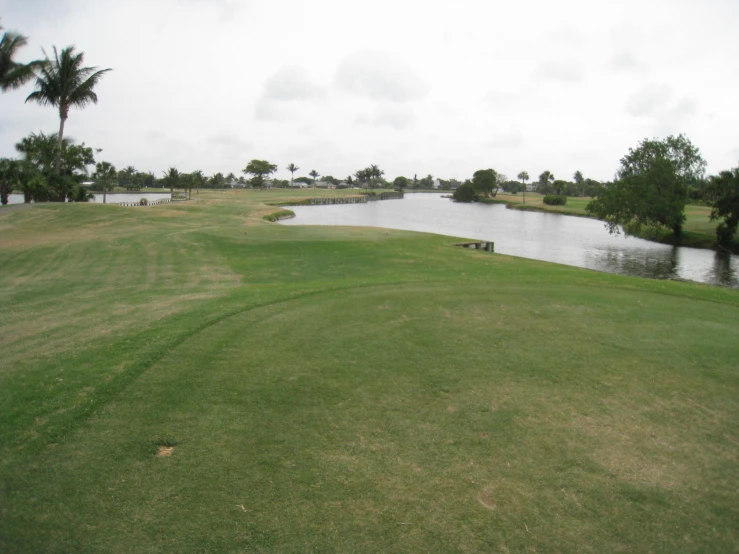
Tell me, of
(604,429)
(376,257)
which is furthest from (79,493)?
(376,257)

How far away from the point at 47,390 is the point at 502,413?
6996 mm

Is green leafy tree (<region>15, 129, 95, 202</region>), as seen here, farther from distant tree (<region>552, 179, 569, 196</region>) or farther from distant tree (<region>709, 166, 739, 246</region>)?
distant tree (<region>552, 179, 569, 196</region>)

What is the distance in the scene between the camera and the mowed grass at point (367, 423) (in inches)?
187

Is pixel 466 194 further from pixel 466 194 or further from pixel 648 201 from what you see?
pixel 648 201

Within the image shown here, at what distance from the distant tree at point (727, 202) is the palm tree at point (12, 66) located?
70.8 metres

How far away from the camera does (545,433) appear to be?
6.54 m

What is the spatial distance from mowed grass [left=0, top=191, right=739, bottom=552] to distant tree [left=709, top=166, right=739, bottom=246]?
145ft

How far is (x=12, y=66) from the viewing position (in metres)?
45.7

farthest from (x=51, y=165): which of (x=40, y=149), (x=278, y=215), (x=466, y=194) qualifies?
(x=466, y=194)

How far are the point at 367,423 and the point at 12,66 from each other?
56.4 meters

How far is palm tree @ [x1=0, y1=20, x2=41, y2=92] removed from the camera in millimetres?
44000

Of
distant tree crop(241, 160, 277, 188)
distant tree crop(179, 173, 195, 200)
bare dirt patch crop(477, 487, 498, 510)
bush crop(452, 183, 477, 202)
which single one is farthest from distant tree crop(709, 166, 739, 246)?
distant tree crop(241, 160, 277, 188)

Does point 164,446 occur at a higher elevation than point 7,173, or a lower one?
lower

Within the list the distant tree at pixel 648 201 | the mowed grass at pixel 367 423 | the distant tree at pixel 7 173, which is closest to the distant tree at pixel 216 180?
the distant tree at pixel 7 173
